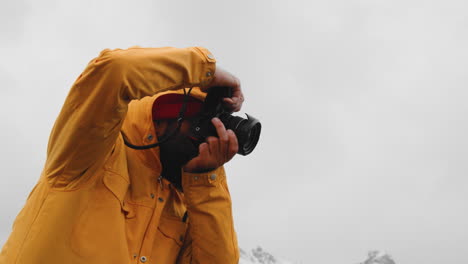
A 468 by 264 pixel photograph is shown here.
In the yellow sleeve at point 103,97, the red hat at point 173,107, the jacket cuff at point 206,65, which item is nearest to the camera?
the yellow sleeve at point 103,97

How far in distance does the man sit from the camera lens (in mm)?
83

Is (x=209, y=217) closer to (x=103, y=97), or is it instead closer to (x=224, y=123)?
(x=224, y=123)

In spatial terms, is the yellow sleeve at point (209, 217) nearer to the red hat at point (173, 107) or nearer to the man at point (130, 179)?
the man at point (130, 179)

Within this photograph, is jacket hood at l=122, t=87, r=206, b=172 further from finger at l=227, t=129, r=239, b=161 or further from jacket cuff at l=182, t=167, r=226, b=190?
finger at l=227, t=129, r=239, b=161

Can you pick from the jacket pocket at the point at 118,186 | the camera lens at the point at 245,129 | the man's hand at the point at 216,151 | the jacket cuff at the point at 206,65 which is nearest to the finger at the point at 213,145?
the man's hand at the point at 216,151

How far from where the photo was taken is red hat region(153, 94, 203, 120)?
3.76 meters

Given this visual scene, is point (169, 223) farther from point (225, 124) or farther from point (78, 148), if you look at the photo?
point (78, 148)

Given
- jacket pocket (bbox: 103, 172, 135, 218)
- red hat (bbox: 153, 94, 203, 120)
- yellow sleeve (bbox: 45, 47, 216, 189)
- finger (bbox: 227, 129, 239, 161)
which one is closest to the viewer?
yellow sleeve (bbox: 45, 47, 216, 189)

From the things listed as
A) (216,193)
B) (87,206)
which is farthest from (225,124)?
(87,206)

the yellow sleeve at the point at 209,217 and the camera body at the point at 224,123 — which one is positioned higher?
the camera body at the point at 224,123

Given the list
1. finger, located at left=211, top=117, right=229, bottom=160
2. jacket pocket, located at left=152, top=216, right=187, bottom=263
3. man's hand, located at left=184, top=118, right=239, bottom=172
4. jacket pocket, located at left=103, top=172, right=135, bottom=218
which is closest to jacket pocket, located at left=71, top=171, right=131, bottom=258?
jacket pocket, located at left=103, top=172, right=135, bottom=218

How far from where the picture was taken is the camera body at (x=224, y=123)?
366cm

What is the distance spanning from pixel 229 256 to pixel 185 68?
1676 mm

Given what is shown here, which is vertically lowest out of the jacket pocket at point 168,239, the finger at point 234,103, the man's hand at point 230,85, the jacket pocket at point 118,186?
the jacket pocket at point 168,239
